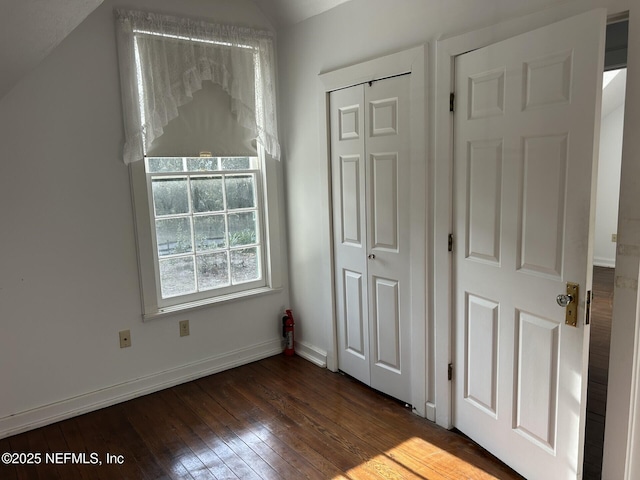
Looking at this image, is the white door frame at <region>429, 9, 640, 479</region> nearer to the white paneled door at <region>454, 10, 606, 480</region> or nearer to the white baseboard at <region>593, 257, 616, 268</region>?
the white paneled door at <region>454, 10, 606, 480</region>

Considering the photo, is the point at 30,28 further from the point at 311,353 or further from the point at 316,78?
the point at 311,353

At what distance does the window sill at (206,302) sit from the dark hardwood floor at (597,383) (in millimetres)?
2191

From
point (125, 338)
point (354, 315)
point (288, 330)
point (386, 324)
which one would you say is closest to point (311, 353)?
point (288, 330)

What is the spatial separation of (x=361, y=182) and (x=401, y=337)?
0.97 metres

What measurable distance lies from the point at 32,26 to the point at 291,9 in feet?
5.93

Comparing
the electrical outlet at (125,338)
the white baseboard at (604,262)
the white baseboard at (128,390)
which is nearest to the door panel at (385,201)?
the white baseboard at (128,390)

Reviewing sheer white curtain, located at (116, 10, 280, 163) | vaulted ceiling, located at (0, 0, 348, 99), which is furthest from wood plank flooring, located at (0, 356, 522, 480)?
vaulted ceiling, located at (0, 0, 348, 99)

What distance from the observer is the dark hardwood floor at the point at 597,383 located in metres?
2.25

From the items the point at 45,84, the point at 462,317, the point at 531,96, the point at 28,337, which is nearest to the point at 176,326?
the point at 28,337

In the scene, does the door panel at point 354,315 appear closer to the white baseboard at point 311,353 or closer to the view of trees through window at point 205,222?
the white baseboard at point 311,353

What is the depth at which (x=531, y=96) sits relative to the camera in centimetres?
193

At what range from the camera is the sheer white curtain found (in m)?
2.79

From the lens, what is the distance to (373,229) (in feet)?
9.37

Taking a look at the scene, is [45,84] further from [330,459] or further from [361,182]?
[330,459]
